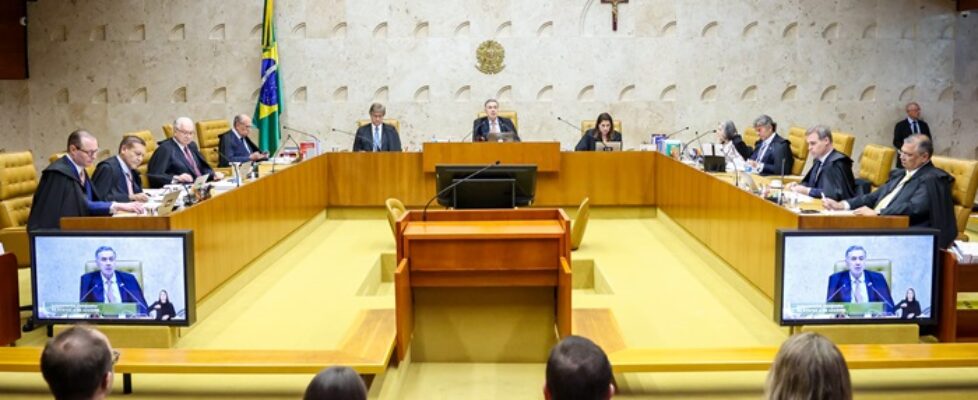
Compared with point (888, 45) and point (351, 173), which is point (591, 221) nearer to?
point (351, 173)

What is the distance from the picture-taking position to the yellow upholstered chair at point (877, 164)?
9086 mm

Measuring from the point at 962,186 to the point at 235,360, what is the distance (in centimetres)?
497

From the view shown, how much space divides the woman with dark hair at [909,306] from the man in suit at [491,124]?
20.6 feet

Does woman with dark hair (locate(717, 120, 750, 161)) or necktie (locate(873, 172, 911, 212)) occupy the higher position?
woman with dark hair (locate(717, 120, 750, 161))

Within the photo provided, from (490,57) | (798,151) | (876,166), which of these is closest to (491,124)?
(490,57)

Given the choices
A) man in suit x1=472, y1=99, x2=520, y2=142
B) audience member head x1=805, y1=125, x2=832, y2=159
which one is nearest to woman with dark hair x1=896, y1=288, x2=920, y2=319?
audience member head x1=805, y1=125, x2=832, y2=159

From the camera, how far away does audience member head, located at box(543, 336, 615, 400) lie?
2783mm

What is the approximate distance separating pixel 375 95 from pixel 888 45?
6.77m

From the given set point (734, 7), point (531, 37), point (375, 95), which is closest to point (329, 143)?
point (375, 95)

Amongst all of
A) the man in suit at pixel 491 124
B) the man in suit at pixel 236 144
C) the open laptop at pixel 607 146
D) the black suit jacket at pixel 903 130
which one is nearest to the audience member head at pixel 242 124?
the man in suit at pixel 236 144

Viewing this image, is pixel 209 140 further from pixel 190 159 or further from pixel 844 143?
pixel 844 143

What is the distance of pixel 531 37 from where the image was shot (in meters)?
13.9

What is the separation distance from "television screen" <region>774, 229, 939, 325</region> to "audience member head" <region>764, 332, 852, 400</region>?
3215mm

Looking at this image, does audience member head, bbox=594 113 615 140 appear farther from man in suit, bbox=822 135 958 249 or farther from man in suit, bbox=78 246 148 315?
man in suit, bbox=78 246 148 315
